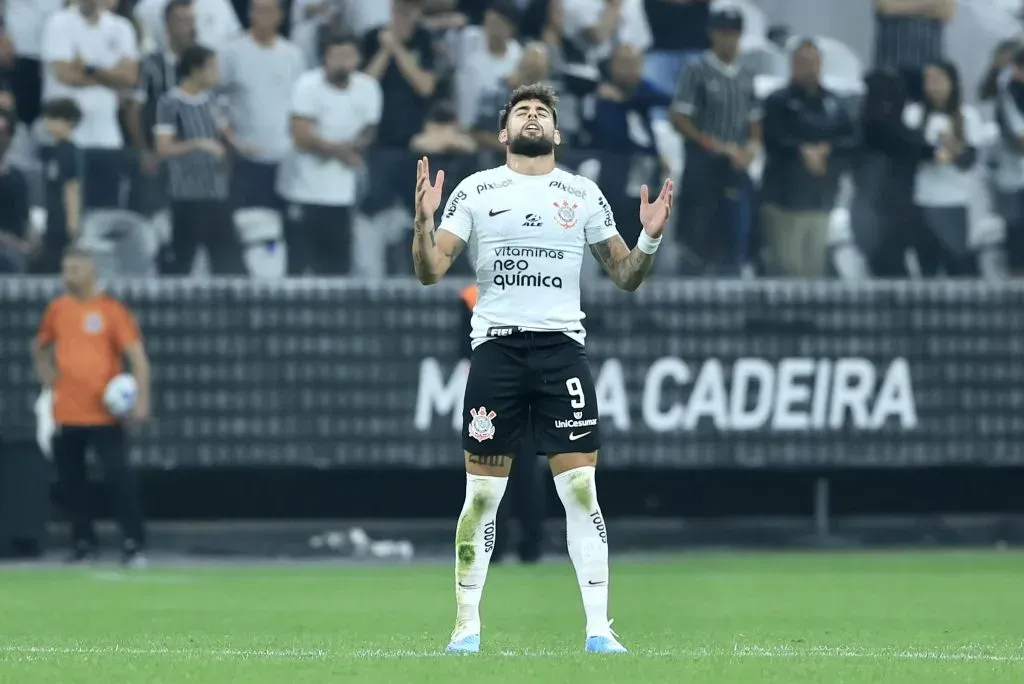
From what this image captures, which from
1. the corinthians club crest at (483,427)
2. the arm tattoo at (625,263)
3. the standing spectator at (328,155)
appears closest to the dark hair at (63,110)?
the standing spectator at (328,155)

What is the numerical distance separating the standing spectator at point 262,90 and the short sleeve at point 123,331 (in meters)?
1.46

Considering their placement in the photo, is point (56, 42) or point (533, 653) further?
point (56, 42)

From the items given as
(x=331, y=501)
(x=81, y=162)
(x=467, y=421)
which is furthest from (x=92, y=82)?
(x=467, y=421)

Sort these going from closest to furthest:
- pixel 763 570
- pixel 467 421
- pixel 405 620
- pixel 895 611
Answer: pixel 467 421 < pixel 405 620 < pixel 895 611 < pixel 763 570

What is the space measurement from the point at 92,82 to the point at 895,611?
26.3ft

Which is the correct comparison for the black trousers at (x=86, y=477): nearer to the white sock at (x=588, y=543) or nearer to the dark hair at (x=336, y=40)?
the dark hair at (x=336, y=40)

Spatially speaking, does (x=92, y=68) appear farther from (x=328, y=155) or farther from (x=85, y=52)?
(x=328, y=155)

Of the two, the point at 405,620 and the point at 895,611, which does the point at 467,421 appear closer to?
the point at 405,620

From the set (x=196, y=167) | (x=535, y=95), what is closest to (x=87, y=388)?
(x=196, y=167)

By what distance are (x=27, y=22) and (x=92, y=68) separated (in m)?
0.63

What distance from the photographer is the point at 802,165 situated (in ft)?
53.4

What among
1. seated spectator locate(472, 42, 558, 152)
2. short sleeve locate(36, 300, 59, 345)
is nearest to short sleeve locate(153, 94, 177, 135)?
short sleeve locate(36, 300, 59, 345)

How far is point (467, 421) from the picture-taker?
7.79 m

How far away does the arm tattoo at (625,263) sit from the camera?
7883 millimetres
